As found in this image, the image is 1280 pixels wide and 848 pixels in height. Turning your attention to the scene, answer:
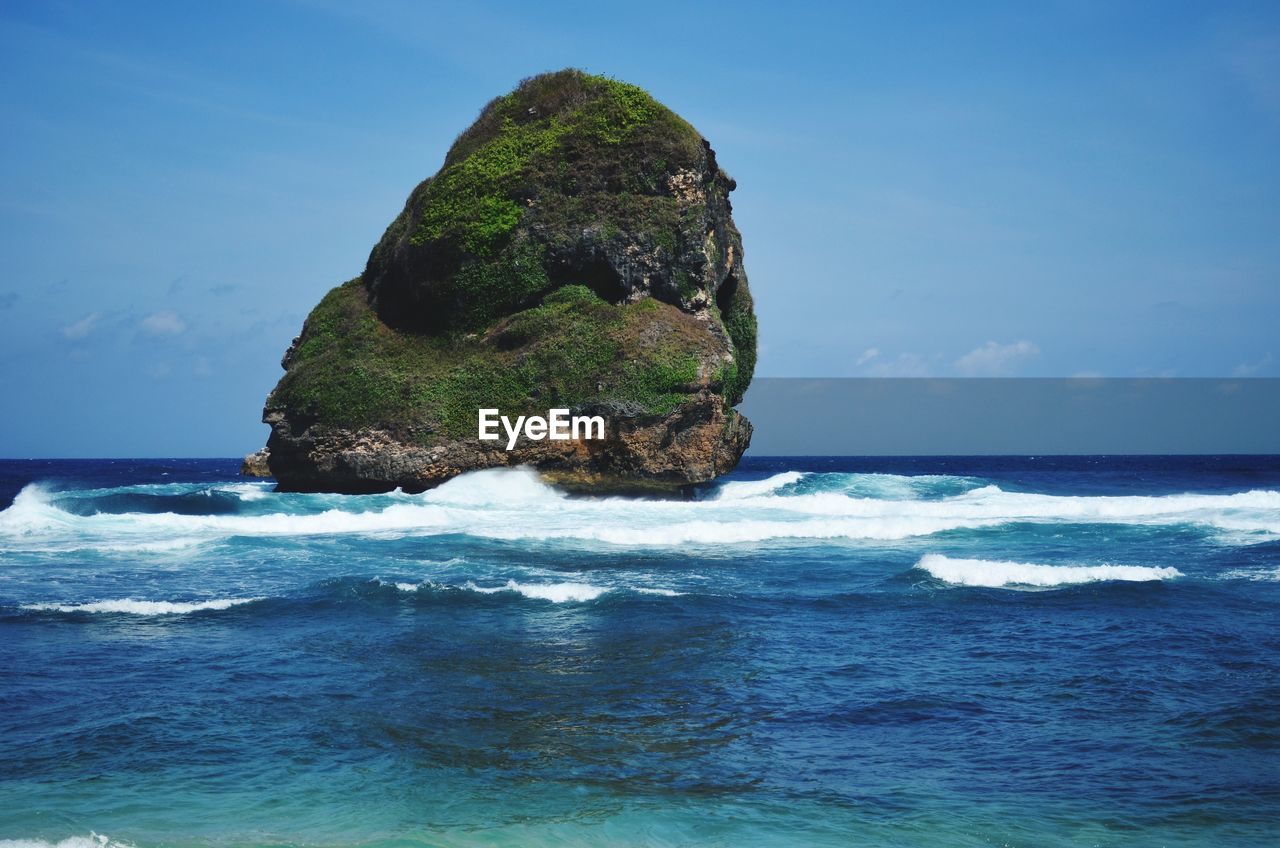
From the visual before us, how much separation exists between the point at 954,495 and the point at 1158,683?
27405 mm

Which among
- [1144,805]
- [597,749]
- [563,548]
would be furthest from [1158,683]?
[563,548]

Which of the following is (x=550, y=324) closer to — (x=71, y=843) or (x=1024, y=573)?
(x=1024, y=573)

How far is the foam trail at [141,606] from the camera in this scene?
12914 mm

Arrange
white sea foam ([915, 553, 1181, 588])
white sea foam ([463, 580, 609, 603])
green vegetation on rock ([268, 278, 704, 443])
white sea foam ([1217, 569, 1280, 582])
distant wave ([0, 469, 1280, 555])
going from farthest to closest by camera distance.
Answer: green vegetation on rock ([268, 278, 704, 443]) → distant wave ([0, 469, 1280, 555]) → white sea foam ([1217, 569, 1280, 582]) → white sea foam ([915, 553, 1181, 588]) → white sea foam ([463, 580, 609, 603])

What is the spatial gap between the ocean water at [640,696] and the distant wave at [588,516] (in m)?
2.19

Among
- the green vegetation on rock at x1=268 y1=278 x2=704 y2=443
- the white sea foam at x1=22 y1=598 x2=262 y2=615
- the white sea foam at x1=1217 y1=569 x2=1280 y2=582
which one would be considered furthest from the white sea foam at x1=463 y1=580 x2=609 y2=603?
the green vegetation on rock at x1=268 y1=278 x2=704 y2=443

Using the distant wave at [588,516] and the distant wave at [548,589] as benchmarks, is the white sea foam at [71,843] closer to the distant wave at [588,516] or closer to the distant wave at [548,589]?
the distant wave at [548,589]

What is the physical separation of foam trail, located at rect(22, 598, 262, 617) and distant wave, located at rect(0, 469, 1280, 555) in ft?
19.5

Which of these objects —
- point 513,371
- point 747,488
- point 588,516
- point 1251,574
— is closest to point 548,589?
point 1251,574

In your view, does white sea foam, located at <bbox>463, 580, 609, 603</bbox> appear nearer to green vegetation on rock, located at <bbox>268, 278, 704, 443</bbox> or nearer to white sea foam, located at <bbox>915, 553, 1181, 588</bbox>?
white sea foam, located at <bbox>915, 553, 1181, 588</bbox>

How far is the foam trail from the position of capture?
42.4 feet

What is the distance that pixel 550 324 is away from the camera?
3262 cm

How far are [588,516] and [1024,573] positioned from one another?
1288cm

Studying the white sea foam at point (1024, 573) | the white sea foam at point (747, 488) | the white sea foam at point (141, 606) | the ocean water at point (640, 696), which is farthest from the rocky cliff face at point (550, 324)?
the white sea foam at point (141, 606)
